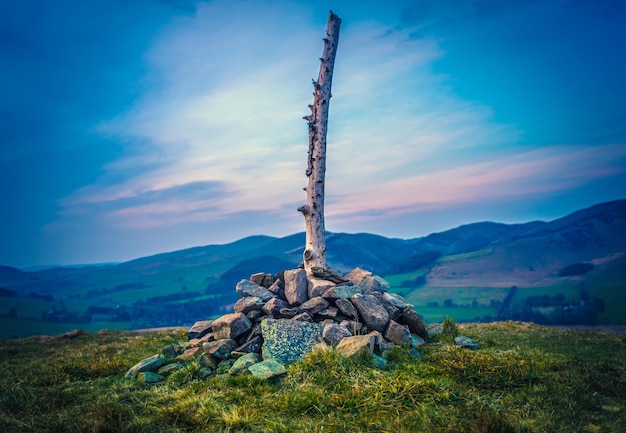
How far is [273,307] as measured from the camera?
13359mm

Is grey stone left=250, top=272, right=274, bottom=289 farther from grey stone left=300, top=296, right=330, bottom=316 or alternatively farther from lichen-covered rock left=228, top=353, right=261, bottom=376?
lichen-covered rock left=228, top=353, right=261, bottom=376

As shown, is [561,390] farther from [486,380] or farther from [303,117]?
[303,117]

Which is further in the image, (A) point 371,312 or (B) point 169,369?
(A) point 371,312

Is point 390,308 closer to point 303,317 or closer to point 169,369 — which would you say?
point 303,317

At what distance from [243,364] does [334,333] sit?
10.0 ft

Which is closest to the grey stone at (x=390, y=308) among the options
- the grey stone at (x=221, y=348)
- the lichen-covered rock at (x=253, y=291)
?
the lichen-covered rock at (x=253, y=291)

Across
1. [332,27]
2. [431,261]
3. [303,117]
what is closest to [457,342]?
[303,117]

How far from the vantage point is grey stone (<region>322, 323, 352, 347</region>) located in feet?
37.9

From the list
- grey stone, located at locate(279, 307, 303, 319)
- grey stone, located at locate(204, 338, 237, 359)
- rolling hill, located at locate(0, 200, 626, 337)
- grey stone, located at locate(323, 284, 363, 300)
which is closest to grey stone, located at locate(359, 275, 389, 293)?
grey stone, located at locate(323, 284, 363, 300)

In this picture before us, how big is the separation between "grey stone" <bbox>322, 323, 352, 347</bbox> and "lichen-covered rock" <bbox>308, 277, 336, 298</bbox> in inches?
97.1

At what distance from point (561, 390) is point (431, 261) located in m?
132

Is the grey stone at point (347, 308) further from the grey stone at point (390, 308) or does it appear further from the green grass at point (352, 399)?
the green grass at point (352, 399)

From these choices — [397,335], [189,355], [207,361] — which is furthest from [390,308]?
[189,355]

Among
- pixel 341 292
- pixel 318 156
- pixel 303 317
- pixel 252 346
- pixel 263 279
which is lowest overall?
pixel 252 346
